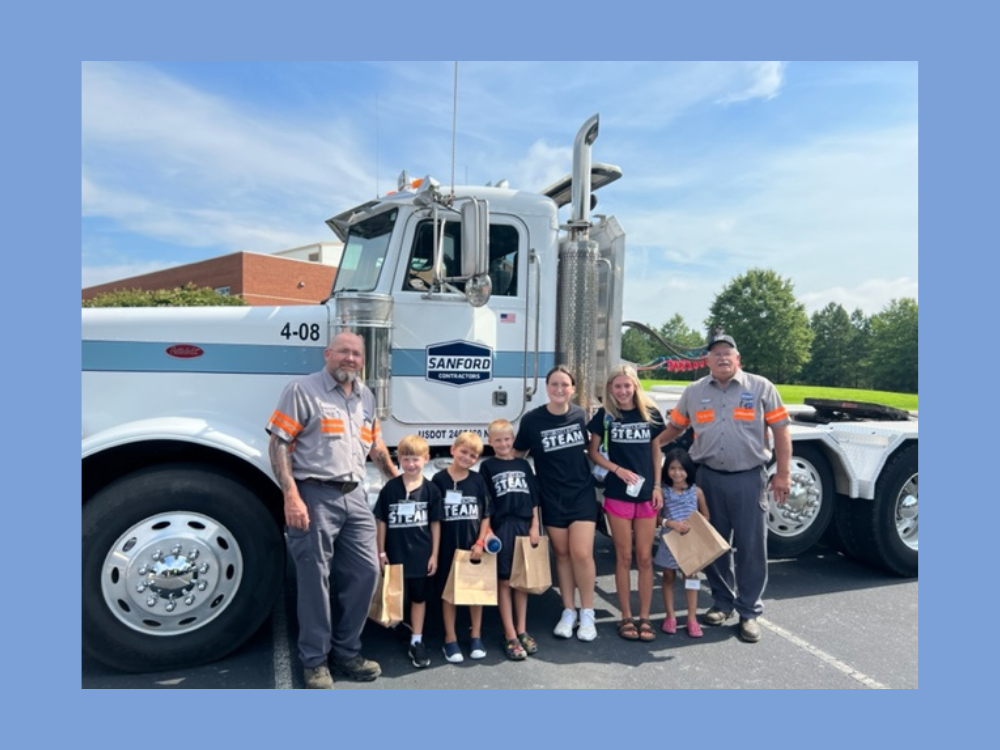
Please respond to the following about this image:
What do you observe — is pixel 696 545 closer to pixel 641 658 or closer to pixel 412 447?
pixel 641 658

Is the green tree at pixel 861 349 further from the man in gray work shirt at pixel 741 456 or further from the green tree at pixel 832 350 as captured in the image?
the man in gray work shirt at pixel 741 456

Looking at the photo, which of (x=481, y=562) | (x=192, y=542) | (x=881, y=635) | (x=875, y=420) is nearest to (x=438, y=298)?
(x=481, y=562)

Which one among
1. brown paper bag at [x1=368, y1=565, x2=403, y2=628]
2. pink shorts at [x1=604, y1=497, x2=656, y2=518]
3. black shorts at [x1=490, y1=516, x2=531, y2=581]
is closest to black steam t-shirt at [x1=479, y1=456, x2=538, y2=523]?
black shorts at [x1=490, y1=516, x2=531, y2=581]

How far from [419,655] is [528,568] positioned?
80 centimetres

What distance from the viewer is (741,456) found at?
13.6ft

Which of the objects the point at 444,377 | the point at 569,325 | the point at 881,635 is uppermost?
the point at 569,325

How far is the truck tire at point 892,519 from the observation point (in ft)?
17.3

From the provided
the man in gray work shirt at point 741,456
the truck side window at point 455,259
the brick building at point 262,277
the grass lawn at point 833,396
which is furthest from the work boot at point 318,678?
the brick building at point 262,277

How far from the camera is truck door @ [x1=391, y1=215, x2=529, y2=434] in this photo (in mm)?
4219

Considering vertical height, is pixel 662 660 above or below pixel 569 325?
below

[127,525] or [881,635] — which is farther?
[881,635]

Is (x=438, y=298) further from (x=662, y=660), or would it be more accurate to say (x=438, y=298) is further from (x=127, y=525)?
(x=662, y=660)

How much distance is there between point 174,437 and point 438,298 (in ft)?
5.93

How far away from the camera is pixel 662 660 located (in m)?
3.78
